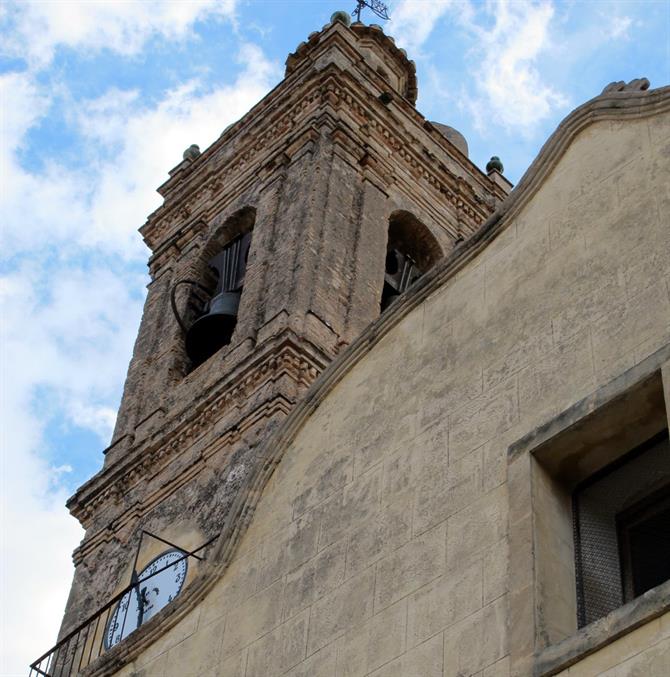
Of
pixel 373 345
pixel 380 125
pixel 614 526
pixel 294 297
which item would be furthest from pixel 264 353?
pixel 614 526

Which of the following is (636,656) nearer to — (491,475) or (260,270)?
(491,475)

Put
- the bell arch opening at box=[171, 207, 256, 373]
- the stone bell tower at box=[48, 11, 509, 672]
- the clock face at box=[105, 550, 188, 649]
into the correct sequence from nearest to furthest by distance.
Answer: the clock face at box=[105, 550, 188, 649] < the stone bell tower at box=[48, 11, 509, 672] < the bell arch opening at box=[171, 207, 256, 373]

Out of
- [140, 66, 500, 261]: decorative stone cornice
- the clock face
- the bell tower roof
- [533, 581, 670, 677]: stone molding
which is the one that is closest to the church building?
[533, 581, 670, 677]: stone molding

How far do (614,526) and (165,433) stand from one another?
12.8m

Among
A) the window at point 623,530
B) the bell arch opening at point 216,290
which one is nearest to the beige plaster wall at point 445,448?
the window at point 623,530

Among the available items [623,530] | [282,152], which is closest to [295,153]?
[282,152]

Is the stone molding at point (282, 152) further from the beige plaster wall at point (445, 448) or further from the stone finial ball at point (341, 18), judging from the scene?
the beige plaster wall at point (445, 448)

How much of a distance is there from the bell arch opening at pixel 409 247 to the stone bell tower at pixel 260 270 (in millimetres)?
22

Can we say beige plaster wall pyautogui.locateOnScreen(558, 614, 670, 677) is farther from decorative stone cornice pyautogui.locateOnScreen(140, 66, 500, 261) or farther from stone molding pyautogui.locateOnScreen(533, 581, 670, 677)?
decorative stone cornice pyautogui.locateOnScreen(140, 66, 500, 261)

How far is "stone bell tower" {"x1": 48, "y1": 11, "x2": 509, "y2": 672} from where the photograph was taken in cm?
1847

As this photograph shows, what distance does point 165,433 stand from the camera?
19500 millimetres

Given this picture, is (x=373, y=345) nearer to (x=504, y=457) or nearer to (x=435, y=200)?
(x=504, y=457)

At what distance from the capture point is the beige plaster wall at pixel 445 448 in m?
7.26

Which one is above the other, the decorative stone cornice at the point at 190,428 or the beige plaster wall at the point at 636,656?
the decorative stone cornice at the point at 190,428
